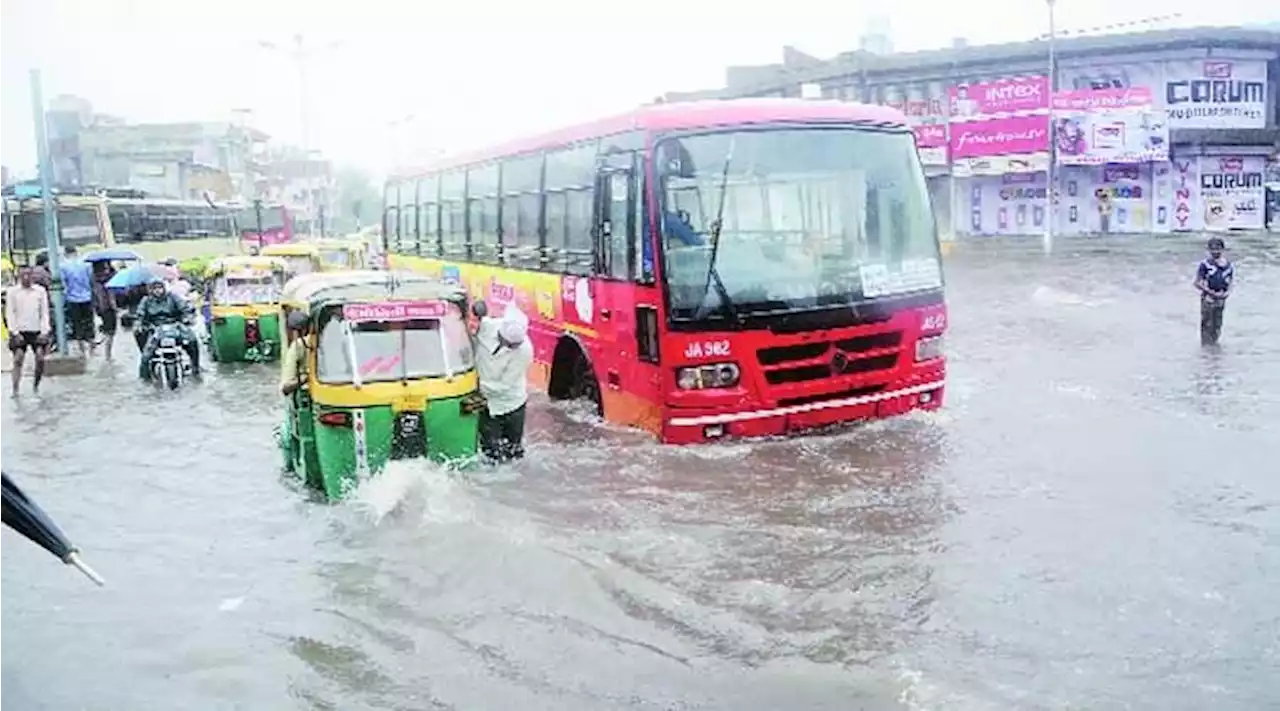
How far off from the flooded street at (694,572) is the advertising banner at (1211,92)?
3508cm

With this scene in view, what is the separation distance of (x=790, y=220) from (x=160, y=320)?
10.8m

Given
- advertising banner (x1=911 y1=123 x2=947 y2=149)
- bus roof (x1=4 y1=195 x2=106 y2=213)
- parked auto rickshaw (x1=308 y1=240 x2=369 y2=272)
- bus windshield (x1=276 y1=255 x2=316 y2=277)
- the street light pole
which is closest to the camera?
bus windshield (x1=276 y1=255 x2=316 y2=277)

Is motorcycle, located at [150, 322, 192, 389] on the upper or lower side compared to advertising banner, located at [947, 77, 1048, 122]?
lower

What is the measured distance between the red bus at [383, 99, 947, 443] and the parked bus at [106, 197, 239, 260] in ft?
83.6

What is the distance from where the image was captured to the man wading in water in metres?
15.6

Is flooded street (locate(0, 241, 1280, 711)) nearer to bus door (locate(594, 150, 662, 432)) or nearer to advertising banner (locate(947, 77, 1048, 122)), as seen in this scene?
bus door (locate(594, 150, 662, 432))

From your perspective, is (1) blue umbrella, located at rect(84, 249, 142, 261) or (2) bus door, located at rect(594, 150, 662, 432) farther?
(1) blue umbrella, located at rect(84, 249, 142, 261)

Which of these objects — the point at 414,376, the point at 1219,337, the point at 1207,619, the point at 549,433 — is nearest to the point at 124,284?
the point at 549,433

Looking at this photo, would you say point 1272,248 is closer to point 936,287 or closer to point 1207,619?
point 936,287

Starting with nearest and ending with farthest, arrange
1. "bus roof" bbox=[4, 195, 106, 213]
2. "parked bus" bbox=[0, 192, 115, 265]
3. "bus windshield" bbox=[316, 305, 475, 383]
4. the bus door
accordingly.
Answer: "bus windshield" bbox=[316, 305, 475, 383] → the bus door → "bus roof" bbox=[4, 195, 106, 213] → "parked bus" bbox=[0, 192, 115, 265]

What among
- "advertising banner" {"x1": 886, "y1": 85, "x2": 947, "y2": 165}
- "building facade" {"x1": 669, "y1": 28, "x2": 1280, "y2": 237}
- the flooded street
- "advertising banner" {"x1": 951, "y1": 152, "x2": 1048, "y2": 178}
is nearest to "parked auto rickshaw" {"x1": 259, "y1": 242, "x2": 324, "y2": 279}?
the flooded street

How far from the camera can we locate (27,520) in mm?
6004

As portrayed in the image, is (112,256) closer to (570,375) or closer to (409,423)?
(570,375)

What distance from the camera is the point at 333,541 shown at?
344 inches
